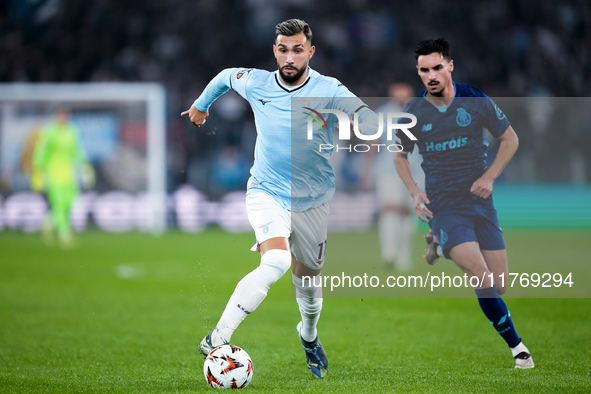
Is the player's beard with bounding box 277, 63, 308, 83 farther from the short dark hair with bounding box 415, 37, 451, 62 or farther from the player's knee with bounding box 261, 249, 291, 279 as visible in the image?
the player's knee with bounding box 261, 249, 291, 279

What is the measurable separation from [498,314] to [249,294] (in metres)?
1.89

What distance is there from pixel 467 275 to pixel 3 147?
15.0m

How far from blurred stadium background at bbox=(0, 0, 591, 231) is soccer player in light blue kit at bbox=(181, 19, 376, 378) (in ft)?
37.2

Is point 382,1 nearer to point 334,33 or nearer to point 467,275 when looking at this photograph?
point 334,33

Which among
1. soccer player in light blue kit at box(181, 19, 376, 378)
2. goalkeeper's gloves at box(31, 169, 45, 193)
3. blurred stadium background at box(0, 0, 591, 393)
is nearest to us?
soccer player in light blue kit at box(181, 19, 376, 378)

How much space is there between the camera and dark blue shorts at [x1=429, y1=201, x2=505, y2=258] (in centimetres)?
591

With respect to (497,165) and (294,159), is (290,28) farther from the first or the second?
Result: (497,165)

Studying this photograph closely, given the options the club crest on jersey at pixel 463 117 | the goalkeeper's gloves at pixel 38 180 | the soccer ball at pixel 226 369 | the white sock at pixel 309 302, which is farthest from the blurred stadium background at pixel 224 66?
the soccer ball at pixel 226 369

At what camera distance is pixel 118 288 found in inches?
415

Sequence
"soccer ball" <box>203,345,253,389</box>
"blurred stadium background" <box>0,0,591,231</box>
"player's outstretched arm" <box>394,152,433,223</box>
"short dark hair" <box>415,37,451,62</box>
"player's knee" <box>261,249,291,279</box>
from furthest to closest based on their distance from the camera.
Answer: "blurred stadium background" <box>0,0,591,231</box> → "player's outstretched arm" <box>394,152,433,223</box> → "short dark hair" <box>415,37,451,62</box> → "player's knee" <box>261,249,291,279</box> → "soccer ball" <box>203,345,253,389</box>

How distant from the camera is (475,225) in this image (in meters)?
5.94

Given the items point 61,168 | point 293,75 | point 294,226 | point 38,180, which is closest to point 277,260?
point 294,226

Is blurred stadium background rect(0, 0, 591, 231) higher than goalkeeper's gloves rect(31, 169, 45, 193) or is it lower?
higher

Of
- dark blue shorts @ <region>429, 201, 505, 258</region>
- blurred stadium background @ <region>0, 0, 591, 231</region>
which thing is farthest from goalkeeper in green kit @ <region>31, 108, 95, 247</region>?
dark blue shorts @ <region>429, 201, 505, 258</region>
